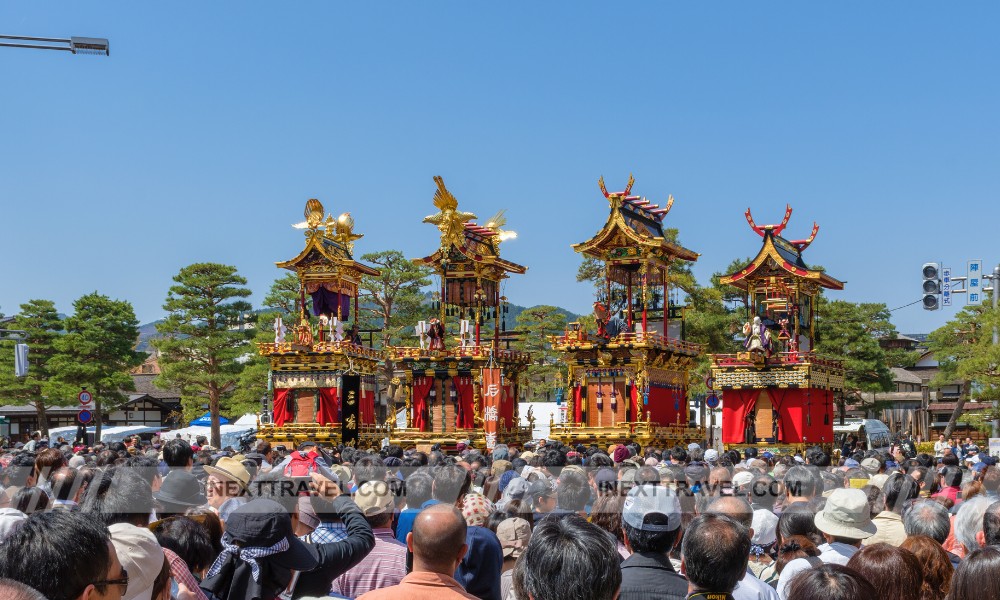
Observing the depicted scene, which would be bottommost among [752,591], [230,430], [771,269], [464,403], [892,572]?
[230,430]

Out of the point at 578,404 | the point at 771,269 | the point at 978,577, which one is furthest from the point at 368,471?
the point at 771,269

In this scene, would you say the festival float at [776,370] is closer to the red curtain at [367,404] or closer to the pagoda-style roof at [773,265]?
the pagoda-style roof at [773,265]

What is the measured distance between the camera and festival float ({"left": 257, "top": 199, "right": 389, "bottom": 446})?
1654 inches

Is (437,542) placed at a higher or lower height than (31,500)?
higher

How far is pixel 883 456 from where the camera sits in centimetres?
1734

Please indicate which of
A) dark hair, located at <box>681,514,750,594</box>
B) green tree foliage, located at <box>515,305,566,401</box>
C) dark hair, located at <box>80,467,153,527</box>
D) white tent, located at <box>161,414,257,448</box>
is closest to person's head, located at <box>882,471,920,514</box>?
dark hair, located at <box>681,514,750,594</box>

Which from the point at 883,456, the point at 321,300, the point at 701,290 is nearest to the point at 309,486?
the point at 883,456

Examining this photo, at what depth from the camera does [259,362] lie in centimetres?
5044

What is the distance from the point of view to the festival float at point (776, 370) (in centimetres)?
3691

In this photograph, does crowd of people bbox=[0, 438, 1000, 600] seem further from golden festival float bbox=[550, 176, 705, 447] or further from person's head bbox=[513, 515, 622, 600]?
golden festival float bbox=[550, 176, 705, 447]

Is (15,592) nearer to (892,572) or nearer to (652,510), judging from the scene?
(652,510)

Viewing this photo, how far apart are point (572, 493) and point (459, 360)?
32.0 metres

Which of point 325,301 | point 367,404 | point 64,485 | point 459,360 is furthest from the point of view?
point 367,404

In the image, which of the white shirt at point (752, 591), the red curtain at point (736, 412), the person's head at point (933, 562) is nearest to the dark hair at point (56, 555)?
the white shirt at point (752, 591)
